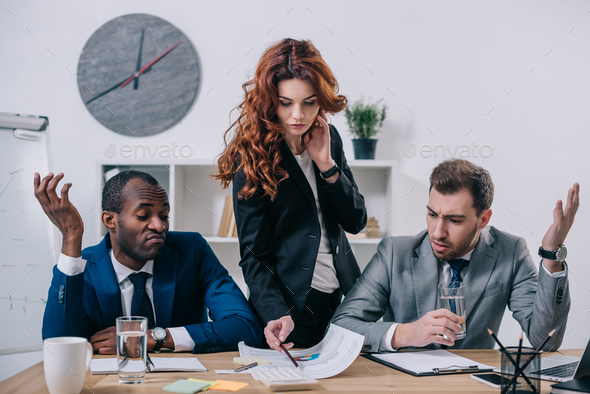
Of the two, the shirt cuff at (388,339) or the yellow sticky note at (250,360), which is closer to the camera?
Answer: the yellow sticky note at (250,360)

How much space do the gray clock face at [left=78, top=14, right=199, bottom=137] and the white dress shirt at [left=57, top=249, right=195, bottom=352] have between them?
1.55 m

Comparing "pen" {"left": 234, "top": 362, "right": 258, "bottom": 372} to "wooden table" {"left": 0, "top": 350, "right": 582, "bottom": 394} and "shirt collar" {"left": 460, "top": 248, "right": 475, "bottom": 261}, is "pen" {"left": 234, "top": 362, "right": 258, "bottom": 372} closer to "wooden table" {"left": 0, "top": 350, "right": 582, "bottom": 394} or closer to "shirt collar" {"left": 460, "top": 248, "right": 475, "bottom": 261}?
"wooden table" {"left": 0, "top": 350, "right": 582, "bottom": 394}

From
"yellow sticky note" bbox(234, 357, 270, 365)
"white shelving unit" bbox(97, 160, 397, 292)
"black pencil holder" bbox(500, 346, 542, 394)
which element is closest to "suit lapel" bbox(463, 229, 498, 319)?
"black pencil holder" bbox(500, 346, 542, 394)

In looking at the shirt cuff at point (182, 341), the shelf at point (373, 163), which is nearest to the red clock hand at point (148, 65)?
the shelf at point (373, 163)

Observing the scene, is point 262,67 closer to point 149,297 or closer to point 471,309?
point 149,297

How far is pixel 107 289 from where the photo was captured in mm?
1527

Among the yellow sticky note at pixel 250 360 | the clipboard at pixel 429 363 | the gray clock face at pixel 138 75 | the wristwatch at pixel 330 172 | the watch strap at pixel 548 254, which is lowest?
the clipboard at pixel 429 363

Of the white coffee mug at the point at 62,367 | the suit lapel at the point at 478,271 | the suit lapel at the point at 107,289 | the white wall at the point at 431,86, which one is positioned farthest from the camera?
the white wall at the point at 431,86

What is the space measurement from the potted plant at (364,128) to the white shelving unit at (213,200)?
9 centimetres

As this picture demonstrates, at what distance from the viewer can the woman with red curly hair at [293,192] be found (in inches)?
61.3

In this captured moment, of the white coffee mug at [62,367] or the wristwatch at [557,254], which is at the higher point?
the wristwatch at [557,254]

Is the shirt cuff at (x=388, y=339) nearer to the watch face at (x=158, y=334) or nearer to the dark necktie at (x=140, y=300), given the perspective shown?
the watch face at (x=158, y=334)

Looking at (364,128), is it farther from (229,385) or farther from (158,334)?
(229,385)

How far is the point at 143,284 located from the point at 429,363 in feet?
2.96
